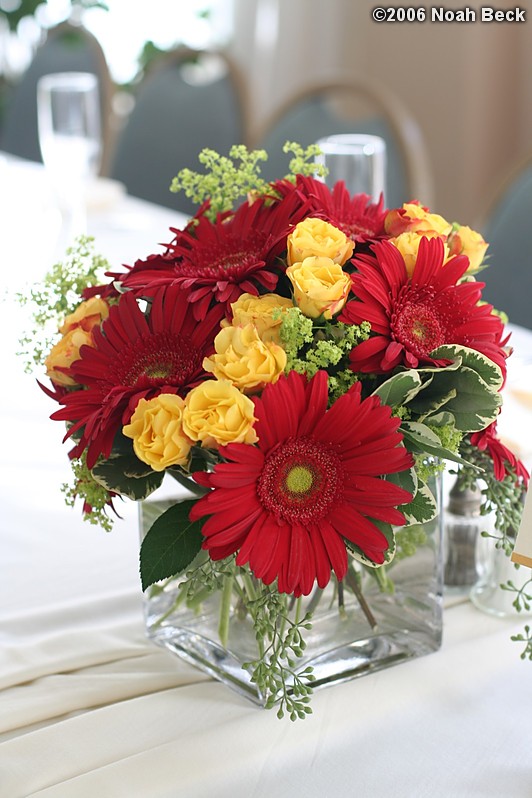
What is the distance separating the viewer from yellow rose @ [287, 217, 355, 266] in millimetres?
559

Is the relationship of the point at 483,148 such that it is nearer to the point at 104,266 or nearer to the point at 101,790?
the point at 104,266

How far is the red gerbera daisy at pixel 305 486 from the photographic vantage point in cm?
51

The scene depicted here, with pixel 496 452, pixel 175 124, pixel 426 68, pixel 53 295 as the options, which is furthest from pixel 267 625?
pixel 426 68

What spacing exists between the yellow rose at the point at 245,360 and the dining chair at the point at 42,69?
2.47 meters

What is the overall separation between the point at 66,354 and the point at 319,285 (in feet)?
0.55

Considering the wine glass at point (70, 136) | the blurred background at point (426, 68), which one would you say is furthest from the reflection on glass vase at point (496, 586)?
the blurred background at point (426, 68)

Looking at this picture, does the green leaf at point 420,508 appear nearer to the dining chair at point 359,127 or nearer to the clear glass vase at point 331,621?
the clear glass vase at point 331,621

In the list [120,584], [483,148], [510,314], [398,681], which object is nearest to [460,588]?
[398,681]

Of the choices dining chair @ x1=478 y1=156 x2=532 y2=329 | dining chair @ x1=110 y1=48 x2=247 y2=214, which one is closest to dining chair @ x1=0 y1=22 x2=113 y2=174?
dining chair @ x1=110 y1=48 x2=247 y2=214

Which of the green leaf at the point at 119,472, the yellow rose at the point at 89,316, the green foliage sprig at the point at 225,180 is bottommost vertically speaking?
the green leaf at the point at 119,472

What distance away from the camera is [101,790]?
0.57 meters

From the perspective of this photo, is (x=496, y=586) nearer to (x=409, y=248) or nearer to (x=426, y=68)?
(x=409, y=248)

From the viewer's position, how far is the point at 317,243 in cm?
56

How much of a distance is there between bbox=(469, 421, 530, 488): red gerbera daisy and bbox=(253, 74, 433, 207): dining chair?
3.65ft
